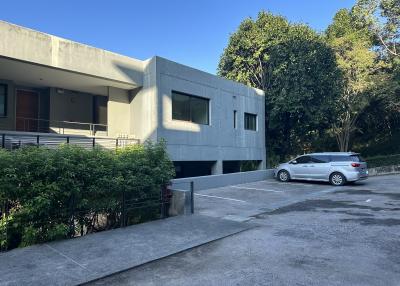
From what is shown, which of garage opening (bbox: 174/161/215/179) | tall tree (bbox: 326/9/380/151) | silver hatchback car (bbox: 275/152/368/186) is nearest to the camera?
silver hatchback car (bbox: 275/152/368/186)

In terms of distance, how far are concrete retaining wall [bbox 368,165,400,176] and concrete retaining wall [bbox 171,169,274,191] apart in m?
8.72

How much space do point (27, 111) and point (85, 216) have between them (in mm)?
10187

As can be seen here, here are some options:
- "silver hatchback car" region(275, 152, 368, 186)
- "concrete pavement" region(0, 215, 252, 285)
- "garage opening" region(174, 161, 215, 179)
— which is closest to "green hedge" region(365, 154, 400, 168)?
"silver hatchback car" region(275, 152, 368, 186)

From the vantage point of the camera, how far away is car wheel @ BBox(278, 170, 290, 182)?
1959 centimetres

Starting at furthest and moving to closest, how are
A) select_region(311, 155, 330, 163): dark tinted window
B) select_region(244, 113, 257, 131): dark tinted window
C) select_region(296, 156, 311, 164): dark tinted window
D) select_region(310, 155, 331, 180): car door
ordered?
1. select_region(244, 113, 257, 131): dark tinted window
2. select_region(296, 156, 311, 164): dark tinted window
3. select_region(311, 155, 330, 163): dark tinted window
4. select_region(310, 155, 331, 180): car door

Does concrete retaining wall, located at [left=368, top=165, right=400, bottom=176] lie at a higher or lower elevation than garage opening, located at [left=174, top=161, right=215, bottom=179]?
lower

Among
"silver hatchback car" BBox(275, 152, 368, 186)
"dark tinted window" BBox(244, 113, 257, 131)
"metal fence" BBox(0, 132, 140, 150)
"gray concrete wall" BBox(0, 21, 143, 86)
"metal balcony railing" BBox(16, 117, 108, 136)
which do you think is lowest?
"silver hatchback car" BBox(275, 152, 368, 186)

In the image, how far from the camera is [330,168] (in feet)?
58.4

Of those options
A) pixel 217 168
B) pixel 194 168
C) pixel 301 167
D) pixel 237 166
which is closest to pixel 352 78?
pixel 301 167

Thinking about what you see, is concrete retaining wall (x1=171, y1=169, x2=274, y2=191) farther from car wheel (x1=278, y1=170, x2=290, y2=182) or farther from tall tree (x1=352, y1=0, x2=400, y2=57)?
tall tree (x1=352, y1=0, x2=400, y2=57)

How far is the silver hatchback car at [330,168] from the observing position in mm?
17312

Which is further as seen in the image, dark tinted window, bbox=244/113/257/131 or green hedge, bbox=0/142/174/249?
dark tinted window, bbox=244/113/257/131

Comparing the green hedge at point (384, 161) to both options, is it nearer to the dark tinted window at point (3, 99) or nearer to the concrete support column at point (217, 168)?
the concrete support column at point (217, 168)

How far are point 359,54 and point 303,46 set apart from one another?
215 inches
